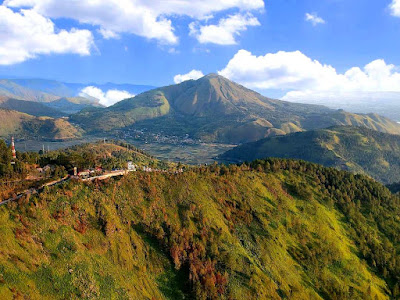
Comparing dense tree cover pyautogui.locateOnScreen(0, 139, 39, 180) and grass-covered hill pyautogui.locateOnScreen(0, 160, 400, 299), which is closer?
grass-covered hill pyautogui.locateOnScreen(0, 160, 400, 299)

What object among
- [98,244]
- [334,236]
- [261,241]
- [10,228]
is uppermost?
[10,228]

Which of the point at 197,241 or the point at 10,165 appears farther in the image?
the point at 10,165

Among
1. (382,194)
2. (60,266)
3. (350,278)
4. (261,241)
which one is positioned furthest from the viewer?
(382,194)

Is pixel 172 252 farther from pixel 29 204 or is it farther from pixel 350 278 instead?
pixel 350 278

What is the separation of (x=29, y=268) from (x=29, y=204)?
18.0 m

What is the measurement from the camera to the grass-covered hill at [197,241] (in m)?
55.1

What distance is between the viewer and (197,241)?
82688 mm

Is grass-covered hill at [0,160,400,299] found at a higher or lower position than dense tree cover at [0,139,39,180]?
lower

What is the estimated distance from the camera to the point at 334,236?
124m

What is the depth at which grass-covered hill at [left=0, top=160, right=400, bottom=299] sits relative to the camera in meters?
55.1

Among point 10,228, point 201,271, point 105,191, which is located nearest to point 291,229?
point 201,271

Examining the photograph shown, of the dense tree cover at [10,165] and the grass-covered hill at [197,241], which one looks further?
the dense tree cover at [10,165]

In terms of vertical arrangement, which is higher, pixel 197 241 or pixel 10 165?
pixel 10 165

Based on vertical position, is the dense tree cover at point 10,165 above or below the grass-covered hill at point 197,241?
above
